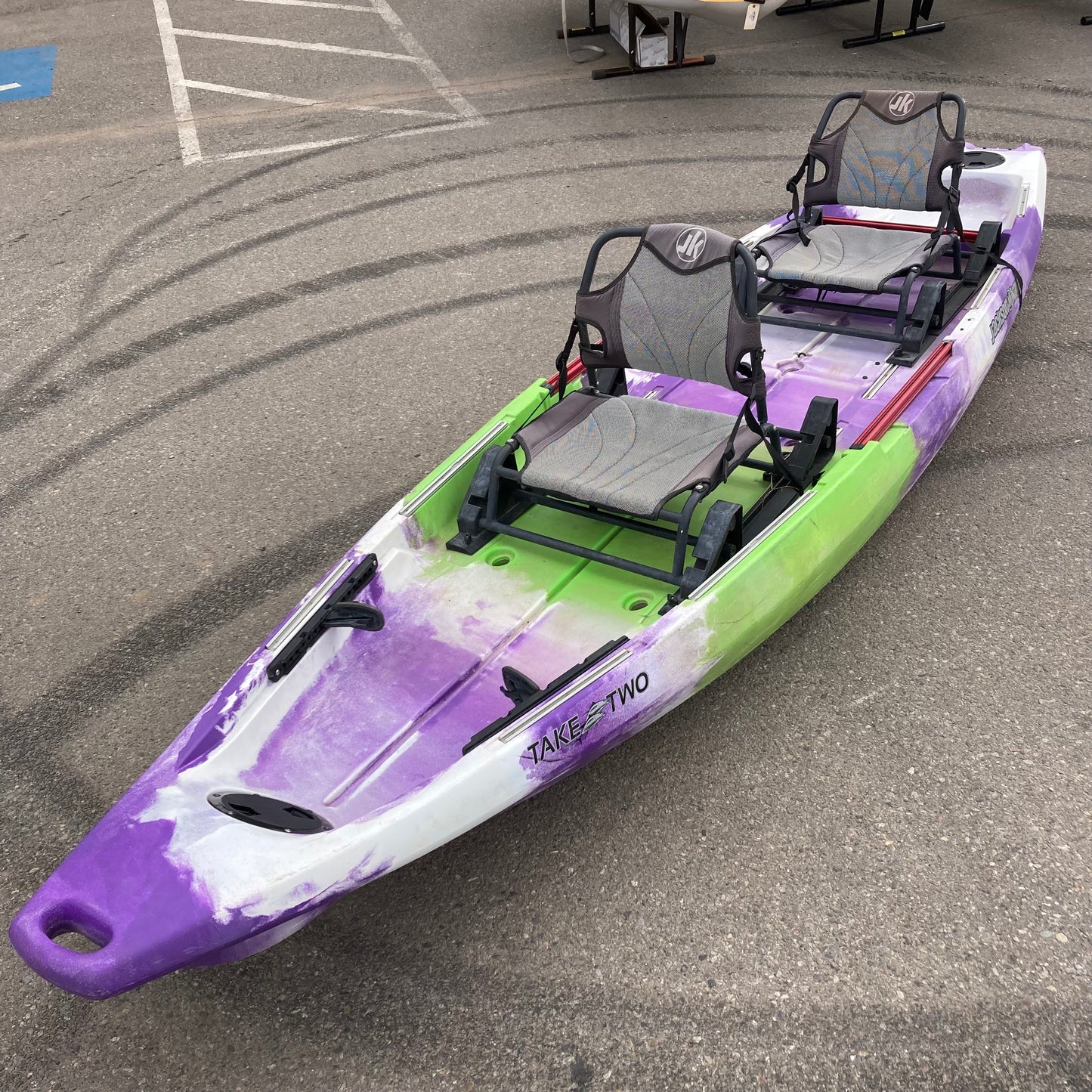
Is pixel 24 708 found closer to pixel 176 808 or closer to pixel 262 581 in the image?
pixel 262 581

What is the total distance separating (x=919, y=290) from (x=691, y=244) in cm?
202

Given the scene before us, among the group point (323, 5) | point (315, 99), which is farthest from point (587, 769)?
point (323, 5)

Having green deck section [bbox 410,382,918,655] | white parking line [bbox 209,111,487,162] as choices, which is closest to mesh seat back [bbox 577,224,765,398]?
green deck section [bbox 410,382,918,655]

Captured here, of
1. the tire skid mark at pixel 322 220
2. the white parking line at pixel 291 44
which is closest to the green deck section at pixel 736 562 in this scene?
the tire skid mark at pixel 322 220

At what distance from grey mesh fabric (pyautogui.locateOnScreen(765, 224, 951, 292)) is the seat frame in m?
0.04

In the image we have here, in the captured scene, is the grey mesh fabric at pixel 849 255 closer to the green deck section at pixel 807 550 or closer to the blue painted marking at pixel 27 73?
the green deck section at pixel 807 550

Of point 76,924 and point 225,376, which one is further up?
point 76,924

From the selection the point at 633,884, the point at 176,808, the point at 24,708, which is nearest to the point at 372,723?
the point at 176,808

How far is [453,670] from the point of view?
3797 millimetres

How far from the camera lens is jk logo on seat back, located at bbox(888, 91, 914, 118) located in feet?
19.4

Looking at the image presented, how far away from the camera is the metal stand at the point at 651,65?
10.8 m

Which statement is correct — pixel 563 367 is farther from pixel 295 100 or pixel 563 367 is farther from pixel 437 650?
pixel 295 100

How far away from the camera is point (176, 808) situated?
3.13 meters

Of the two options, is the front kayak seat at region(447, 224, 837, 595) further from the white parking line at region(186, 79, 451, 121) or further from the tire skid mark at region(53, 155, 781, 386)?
the white parking line at region(186, 79, 451, 121)
